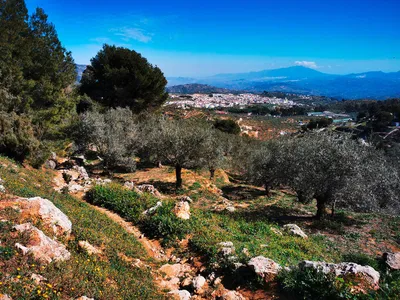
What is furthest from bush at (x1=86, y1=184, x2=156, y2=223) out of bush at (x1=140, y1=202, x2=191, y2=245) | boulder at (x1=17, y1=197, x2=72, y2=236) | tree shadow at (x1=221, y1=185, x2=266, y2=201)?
tree shadow at (x1=221, y1=185, x2=266, y2=201)

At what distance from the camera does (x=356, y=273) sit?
6.94 meters

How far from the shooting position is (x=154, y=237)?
38.8ft

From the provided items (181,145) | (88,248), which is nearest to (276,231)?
(88,248)

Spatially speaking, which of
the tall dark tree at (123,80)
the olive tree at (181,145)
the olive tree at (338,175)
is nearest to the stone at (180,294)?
the olive tree at (338,175)

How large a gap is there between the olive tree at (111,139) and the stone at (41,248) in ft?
51.1

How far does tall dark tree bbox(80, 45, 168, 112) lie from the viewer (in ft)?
125

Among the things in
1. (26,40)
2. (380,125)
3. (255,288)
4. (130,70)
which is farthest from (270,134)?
(255,288)

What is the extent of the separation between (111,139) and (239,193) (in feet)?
46.9

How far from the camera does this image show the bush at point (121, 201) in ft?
44.3

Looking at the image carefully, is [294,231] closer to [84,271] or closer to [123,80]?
[84,271]

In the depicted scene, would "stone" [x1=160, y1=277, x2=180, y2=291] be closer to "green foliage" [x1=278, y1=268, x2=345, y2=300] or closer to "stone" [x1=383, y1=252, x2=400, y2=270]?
"green foliage" [x1=278, y1=268, x2=345, y2=300]

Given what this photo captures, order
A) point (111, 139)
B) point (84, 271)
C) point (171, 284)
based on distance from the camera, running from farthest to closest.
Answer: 1. point (111, 139)
2. point (171, 284)
3. point (84, 271)

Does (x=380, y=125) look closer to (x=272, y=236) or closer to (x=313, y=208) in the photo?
(x=313, y=208)

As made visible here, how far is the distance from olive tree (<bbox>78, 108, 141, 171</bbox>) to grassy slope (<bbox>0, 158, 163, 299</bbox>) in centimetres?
1180
